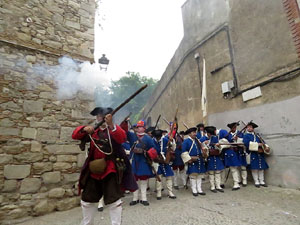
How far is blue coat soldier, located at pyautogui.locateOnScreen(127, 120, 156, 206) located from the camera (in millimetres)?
4805

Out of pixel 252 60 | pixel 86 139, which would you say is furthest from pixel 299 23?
pixel 86 139

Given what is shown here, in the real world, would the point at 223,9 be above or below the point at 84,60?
above

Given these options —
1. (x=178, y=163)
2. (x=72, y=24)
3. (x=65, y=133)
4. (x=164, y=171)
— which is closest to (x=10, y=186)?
(x=65, y=133)

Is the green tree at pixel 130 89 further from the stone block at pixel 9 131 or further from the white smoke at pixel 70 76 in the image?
the stone block at pixel 9 131

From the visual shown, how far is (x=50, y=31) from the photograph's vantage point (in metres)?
4.86

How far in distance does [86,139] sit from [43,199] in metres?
2.13

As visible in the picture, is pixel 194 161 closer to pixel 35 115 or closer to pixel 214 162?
pixel 214 162

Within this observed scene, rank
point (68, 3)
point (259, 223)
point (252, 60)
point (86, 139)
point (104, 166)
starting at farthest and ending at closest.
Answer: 1. point (252, 60)
2. point (68, 3)
3. point (259, 223)
4. point (86, 139)
5. point (104, 166)

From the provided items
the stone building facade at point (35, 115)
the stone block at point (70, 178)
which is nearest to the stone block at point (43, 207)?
the stone building facade at point (35, 115)

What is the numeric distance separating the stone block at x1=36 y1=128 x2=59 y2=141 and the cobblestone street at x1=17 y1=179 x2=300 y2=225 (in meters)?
1.52

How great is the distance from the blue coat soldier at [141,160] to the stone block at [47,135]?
68.3 inches

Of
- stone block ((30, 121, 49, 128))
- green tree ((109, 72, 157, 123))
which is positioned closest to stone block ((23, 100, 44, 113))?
stone block ((30, 121, 49, 128))

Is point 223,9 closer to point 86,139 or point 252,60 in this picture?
point 252,60

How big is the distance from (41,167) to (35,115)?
110 cm
